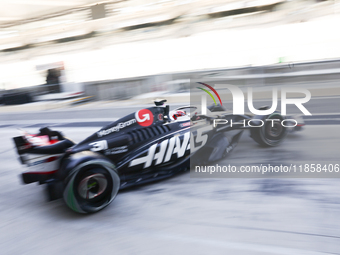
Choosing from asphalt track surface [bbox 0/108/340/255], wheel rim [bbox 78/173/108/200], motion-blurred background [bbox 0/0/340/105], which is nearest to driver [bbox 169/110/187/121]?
asphalt track surface [bbox 0/108/340/255]

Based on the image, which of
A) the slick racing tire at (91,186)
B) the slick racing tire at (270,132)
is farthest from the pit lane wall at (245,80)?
the slick racing tire at (91,186)

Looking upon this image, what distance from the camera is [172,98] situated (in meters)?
7.29

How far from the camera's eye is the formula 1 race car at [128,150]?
207 cm

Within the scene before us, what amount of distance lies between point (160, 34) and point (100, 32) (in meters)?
3.65

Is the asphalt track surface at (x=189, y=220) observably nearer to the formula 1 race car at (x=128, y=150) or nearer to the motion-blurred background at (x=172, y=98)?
the motion-blurred background at (x=172, y=98)

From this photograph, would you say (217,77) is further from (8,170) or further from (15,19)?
(15,19)

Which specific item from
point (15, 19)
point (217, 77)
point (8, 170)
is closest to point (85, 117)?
point (8, 170)

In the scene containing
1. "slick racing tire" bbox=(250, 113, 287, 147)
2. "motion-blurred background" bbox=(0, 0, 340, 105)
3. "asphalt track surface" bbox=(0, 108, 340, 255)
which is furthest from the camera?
"motion-blurred background" bbox=(0, 0, 340, 105)

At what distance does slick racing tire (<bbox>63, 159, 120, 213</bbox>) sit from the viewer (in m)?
2.00

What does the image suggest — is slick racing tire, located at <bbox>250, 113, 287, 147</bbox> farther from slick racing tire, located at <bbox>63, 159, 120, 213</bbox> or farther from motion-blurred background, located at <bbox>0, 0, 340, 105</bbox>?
motion-blurred background, located at <bbox>0, 0, 340, 105</bbox>

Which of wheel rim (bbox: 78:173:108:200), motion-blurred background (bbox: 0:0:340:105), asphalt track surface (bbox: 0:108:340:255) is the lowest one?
asphalt track surface (bbox: 0:108:340:255)

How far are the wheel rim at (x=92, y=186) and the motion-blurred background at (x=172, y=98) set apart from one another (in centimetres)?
20

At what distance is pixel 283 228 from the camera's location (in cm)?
185

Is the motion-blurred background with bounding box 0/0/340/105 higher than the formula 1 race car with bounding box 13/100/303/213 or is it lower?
higher
